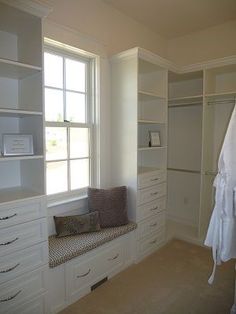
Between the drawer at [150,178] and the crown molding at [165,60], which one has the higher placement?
the crown molding at [165,60]

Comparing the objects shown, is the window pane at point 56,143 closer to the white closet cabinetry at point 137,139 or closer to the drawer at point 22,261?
the white closet cabinetry at point 137,139

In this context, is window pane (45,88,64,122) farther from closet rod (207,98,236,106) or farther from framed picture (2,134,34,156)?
closet rod (207,98,236,106)

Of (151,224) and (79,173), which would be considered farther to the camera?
(151,224)

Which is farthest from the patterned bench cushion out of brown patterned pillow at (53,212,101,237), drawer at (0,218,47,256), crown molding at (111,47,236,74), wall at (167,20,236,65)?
wall at (167,20,236,65)

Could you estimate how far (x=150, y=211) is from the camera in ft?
9.14

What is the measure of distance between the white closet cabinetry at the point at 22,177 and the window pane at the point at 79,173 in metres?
0.63

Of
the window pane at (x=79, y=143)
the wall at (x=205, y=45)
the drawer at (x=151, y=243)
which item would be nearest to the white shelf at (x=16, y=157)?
the window pane at (x=79, y=143)

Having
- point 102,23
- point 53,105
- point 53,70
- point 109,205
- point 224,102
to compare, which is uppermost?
point 102,23

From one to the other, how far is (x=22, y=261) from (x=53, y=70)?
1683mm

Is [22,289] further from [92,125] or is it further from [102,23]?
[102,23]

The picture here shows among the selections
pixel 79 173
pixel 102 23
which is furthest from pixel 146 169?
pixel 102 23

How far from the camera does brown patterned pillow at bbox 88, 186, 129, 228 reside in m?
Answer: 2.47

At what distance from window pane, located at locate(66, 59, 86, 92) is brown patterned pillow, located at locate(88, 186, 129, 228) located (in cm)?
108

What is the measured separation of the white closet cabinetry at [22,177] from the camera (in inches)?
63.6
